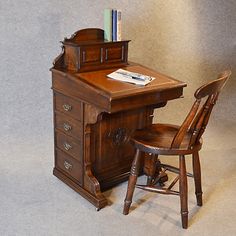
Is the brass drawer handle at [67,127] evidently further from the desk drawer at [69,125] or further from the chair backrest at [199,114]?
the chair backrest at [199,114]

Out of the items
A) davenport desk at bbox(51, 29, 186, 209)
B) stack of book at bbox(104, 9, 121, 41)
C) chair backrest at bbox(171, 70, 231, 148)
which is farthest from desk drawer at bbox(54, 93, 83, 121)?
chair backrest at bbox(171, 70, 231, 148)

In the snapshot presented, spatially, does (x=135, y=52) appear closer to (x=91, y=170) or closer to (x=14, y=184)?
(x=91, y=170)

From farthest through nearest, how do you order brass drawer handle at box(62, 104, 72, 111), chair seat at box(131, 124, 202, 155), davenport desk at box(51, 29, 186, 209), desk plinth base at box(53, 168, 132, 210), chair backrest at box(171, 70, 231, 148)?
brass drawer handle at box(62, 104, 72, 111), desk plinth base at box(53, 168, 132, 210), davenport desk at box(51, 29, 186, 209), chair seat at box(131, 124, 202, 155), chair backrest at box(171, 70, 231, 148)

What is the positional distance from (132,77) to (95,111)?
321mm

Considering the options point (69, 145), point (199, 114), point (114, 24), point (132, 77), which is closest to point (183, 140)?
point (199, 114)

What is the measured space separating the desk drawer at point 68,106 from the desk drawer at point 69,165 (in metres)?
0.33

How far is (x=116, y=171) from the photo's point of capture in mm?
2670

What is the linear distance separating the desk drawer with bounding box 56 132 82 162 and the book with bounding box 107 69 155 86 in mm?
493

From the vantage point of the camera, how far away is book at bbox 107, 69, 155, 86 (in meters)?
2.30

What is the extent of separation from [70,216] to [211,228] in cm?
85

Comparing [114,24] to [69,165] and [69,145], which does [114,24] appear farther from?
[69,165]

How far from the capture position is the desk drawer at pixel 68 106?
2402mm

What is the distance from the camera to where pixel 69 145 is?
2.57m

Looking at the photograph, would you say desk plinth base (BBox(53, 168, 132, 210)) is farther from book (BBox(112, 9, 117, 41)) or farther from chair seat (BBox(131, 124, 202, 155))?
book (BBox(112, 9, 117, 41))
